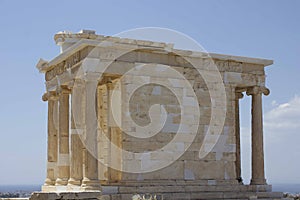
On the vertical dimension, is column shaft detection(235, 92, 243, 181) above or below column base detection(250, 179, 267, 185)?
above

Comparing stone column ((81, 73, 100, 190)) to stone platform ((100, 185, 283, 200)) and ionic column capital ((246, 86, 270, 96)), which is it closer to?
stone platform ((100, 185, 283, 200))

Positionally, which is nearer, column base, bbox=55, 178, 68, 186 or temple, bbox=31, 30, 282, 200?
temple, bbox=31, 30, 282, 200

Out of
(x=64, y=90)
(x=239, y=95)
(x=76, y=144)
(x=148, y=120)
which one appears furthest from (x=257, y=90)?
(x=76, y=144)

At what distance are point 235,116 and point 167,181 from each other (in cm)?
446

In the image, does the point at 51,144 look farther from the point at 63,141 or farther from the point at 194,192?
the point at 194,192

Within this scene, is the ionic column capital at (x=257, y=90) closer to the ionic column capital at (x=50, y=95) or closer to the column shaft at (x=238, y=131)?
the column shaft at (x=238, y=131)

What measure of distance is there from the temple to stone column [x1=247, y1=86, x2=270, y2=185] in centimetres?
4

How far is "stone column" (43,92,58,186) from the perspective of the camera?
23.3 meters

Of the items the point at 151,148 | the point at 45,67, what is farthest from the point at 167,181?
the point at 45,67


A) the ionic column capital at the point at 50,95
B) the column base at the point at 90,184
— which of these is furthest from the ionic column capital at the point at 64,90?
the column base at the point at 90,184

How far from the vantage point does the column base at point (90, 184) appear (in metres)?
19.5

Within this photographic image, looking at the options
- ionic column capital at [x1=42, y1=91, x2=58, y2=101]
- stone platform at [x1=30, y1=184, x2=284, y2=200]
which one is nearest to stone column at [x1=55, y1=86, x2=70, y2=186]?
ionic column capital at [x1=42, y1=91, x2=58, y2=101]

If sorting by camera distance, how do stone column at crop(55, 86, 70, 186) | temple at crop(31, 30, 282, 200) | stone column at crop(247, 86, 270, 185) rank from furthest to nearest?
stone column at crop(247, 86, 270, 185)
stone column at crop(55, 86, 70, 186)
temple at crop(31, 30, 282, 200)

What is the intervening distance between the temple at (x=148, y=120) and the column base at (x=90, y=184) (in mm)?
33
